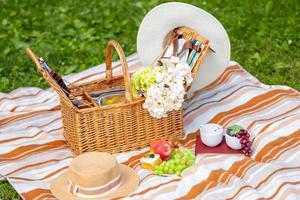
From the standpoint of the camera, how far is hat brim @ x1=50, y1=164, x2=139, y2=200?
3.40 metres

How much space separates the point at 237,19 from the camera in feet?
18.7

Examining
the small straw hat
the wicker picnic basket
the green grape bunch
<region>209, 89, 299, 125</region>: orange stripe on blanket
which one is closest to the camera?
the small straw hat

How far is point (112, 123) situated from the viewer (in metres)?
3.74

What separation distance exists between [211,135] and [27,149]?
3.36ft

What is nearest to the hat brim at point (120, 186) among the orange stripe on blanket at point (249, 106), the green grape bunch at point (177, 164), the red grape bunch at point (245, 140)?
the green grape bunch at point (177, 164)

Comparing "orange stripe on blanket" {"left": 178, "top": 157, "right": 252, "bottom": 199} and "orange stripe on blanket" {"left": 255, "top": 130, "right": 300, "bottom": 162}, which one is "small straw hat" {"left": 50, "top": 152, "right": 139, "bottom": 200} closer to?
"orange stripe on blanket" {"left": 178, "top": 157, "right": 252, "bottom": 199}

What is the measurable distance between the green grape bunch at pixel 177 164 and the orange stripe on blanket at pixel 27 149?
0.66 metres

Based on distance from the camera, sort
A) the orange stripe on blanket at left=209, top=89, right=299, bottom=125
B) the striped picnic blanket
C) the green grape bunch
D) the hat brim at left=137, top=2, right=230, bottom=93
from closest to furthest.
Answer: the striped picnic blanket, the green grape bunch, the hat brim at left=137, top=2, right=230, bottom=93, the orange stripe on blanket at left=209, top=89, right=299, bottom=125

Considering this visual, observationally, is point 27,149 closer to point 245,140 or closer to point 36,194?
point 36,194

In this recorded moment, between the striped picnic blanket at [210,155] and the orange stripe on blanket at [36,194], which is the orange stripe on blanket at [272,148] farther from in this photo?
the orange stripe on blanket at [36,194]

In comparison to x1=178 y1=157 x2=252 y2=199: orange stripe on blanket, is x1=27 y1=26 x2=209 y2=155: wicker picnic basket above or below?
above

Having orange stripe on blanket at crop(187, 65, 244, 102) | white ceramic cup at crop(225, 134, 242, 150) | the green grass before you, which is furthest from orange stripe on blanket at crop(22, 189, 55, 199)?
the green grass

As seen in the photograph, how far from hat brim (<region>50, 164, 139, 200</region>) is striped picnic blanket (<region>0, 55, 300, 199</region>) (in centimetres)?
4

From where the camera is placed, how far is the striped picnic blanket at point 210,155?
3.43 metres
